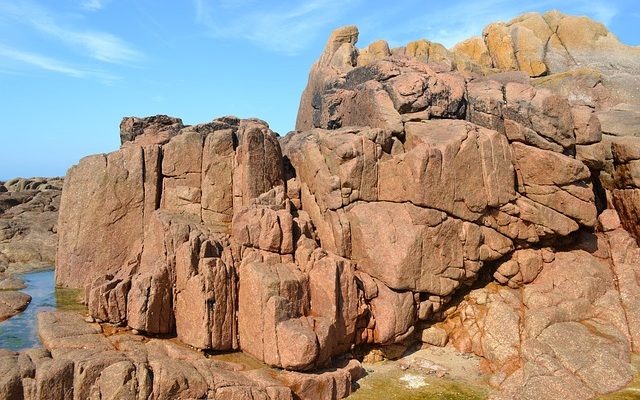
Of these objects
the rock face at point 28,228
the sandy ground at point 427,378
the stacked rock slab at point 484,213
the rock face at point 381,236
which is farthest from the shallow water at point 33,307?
the sandy ground at point 427,378

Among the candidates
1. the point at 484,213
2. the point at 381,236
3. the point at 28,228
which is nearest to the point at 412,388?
the point at 381,236

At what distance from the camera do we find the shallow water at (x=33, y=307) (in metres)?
23.1

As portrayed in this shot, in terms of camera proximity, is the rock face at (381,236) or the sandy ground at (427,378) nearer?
the sandy ground at (427,378)

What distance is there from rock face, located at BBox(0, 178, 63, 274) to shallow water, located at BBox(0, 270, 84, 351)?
498 cm

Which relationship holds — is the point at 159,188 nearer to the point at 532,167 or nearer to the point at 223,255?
the point at 223,255

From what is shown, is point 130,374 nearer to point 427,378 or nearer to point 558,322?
point 427,378

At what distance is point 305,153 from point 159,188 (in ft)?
31.8

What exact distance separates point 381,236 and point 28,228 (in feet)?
122

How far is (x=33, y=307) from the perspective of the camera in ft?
93.6

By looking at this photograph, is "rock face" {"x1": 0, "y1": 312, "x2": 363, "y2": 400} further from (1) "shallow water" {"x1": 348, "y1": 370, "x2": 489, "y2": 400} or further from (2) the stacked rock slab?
(2) the stacked rock slab

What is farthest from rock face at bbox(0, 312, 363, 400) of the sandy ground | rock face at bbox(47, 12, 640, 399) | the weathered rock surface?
the weathered rock surface

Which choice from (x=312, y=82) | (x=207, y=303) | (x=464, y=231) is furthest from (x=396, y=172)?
(x=312, y=82)

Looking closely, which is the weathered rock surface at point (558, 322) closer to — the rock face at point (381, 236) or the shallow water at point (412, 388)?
the rock face at point (381, 236)

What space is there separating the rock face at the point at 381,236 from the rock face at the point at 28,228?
1207 centimetres
